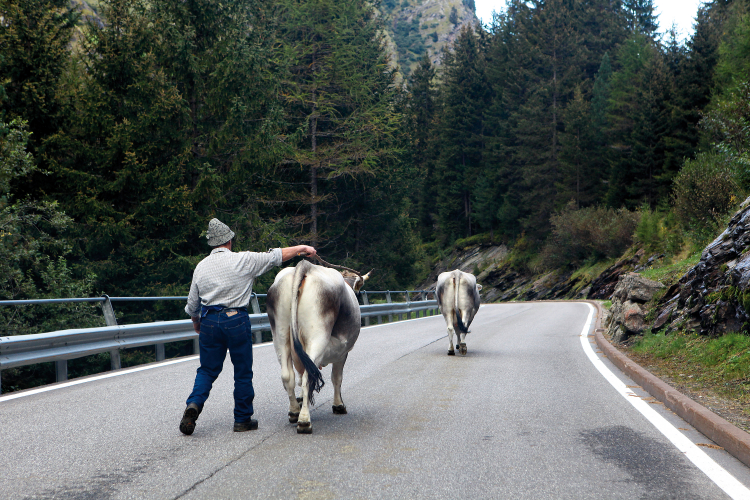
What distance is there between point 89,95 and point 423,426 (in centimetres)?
2053

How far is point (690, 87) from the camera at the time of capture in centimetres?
4862

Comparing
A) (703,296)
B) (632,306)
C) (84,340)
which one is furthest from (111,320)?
(632,306)

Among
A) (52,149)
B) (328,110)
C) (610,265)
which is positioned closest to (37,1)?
(52,149)

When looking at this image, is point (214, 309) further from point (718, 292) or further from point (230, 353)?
point (718, 292)

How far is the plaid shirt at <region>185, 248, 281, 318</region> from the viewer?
6004 mm

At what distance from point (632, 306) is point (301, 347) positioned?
10.00 metres

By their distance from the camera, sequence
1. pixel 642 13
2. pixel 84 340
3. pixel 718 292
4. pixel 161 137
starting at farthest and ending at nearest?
1. pixel 642 13
2. pixel 161 137
3. pixel 718 292
4. pixel 84 340

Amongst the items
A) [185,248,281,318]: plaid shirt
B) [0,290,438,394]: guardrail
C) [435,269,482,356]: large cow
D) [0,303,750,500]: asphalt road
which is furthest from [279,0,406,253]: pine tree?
[185,248,281,318]: plaid shirt

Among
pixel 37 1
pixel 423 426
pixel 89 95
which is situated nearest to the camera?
pixel 423 426

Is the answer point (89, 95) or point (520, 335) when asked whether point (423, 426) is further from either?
point (89, 95)

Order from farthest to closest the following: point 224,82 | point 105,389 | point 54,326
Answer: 1. point 224,82
2. point 54,326
3. point 105,389

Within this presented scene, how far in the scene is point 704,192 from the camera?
25625 millimetres

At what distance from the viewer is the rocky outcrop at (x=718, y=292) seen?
31.0ft

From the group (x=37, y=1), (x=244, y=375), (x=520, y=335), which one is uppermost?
(x=37, y=1)
